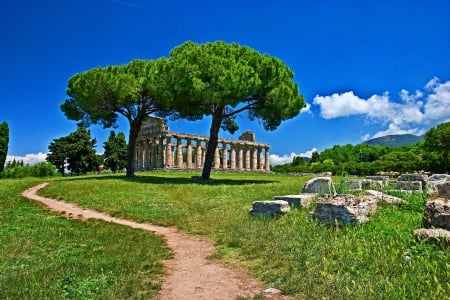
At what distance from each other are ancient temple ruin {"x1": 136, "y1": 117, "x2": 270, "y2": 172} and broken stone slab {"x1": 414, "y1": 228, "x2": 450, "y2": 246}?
45.6m

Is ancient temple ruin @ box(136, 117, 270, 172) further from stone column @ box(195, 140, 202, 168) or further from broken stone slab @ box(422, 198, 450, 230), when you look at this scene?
broken stone slab @ box(422, 198, 450, 230)

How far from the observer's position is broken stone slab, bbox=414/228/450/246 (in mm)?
6625

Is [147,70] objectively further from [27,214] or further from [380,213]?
[380,213]

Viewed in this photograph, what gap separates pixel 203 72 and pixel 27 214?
16.0 metres

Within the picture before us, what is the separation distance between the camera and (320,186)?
14.5m

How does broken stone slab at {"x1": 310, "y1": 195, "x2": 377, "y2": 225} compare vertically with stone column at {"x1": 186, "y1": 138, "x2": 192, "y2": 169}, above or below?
below

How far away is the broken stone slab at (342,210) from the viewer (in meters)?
9.41

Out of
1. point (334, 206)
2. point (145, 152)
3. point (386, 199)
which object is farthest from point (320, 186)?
point (145, 152)

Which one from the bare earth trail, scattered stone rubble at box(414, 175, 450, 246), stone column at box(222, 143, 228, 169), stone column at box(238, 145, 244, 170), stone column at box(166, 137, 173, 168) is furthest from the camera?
stone column at box(238, 145, 244, 170)

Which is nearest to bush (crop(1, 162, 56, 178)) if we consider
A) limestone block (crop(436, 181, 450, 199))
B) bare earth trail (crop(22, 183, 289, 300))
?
bare earth trail (crop(22, 183, 289, 300))

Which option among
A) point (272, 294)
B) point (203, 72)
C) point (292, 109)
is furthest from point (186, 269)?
point (292, 109)

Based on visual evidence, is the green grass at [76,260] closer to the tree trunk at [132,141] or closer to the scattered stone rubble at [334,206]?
the scattered stone rubble at [334,206]

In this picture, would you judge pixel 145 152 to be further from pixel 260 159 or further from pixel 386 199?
pixel 386 199

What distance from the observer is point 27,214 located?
1464cm
